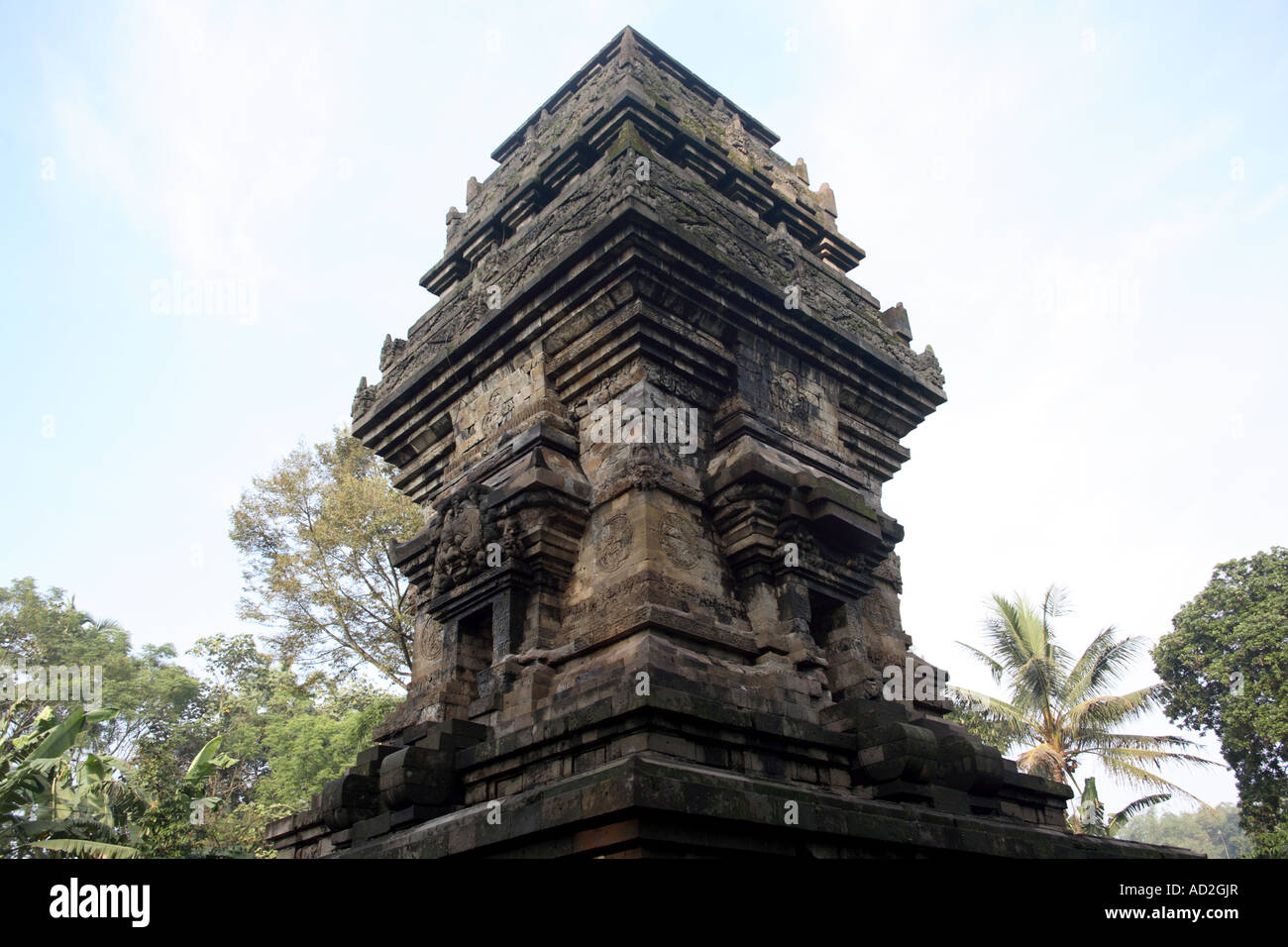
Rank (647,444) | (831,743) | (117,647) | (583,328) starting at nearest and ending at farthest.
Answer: (831,743), (647,444), (583,328), (117,647)

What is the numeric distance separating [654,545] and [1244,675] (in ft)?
59.1

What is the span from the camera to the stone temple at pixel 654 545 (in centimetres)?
512

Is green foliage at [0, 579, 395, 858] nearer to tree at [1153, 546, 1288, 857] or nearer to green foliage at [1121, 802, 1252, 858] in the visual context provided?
tree at [1153, 546, 1288, 857]

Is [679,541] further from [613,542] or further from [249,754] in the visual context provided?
[249,754]

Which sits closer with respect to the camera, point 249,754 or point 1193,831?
point 249,754

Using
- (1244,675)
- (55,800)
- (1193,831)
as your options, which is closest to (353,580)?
(55,800)

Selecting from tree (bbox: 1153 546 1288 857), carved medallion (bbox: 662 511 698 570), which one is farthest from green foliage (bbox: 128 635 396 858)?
tree (bbox: 1153 546 1288 857)

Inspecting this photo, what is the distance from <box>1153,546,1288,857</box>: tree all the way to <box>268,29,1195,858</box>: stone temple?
14.0 metres

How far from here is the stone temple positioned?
5.12 m

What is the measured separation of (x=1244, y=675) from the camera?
62.1 feet
